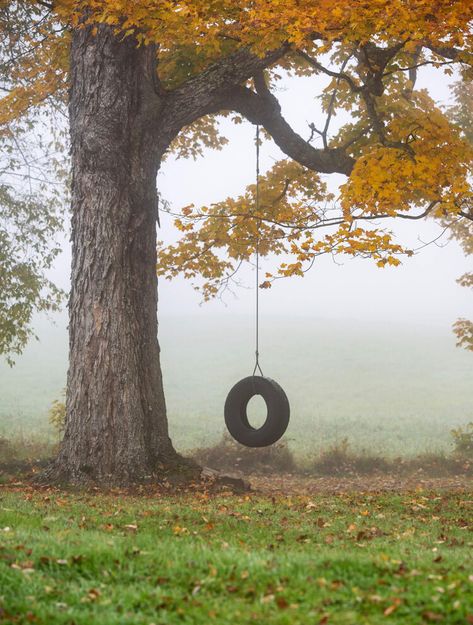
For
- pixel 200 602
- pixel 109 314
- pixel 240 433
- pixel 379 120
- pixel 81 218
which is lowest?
pixel 200 602

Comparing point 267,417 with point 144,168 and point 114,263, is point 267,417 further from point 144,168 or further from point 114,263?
point 144,168

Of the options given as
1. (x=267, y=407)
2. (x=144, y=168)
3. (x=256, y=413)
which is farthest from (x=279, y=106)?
(x=256, y=413)

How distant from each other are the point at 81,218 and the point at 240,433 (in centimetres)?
390

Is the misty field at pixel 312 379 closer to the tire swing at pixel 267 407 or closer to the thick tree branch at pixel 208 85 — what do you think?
the tire swing at pixel 267 407

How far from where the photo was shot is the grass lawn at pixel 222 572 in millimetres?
4172

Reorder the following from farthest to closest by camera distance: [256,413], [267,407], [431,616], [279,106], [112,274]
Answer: [256,413] < [279,106] < [112,274] < [267,407] < [431,616]

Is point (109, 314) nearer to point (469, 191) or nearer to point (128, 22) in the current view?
point (128, 22)

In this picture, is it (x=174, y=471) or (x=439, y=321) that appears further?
(x=439, y=321)

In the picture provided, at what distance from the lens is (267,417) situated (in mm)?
10125

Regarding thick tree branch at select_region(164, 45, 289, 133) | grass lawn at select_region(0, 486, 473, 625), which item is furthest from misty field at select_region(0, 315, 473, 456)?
grass lawn at select_region(0, 486, 473, 625)

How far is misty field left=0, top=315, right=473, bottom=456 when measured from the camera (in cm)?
2459

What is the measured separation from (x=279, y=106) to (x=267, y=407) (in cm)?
549

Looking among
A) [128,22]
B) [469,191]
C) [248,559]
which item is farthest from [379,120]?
[248,559]

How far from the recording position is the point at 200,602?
4.30 metres
